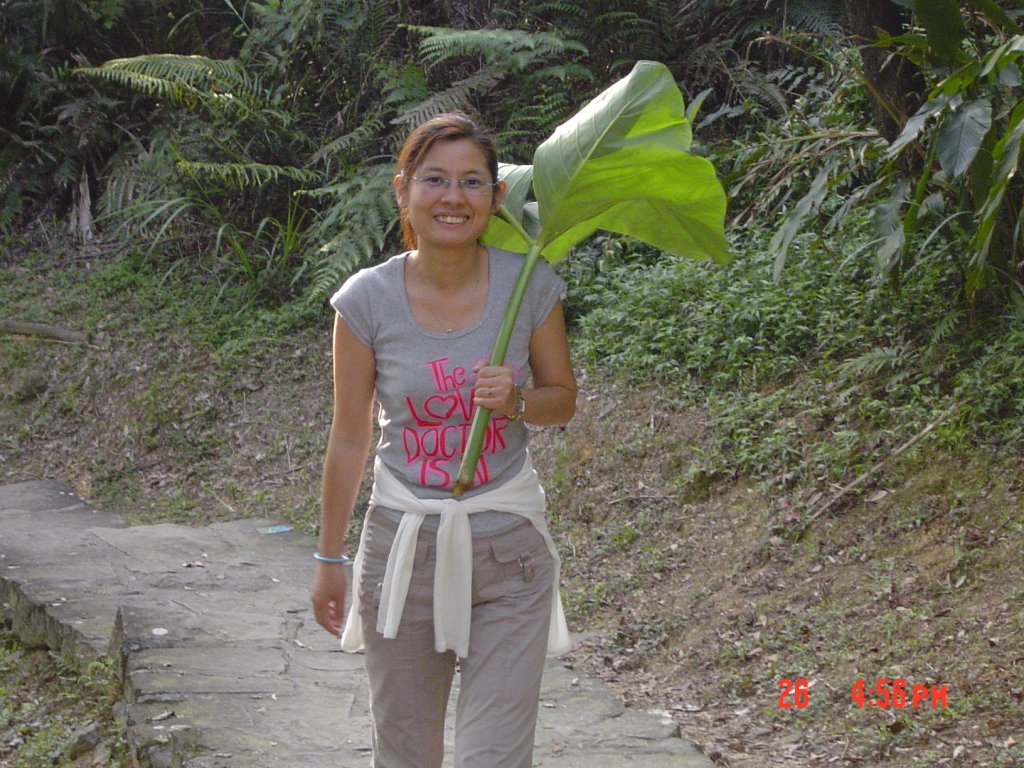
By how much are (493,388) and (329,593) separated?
25.2 inches

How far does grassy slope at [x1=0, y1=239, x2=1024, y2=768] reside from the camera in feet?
13.5

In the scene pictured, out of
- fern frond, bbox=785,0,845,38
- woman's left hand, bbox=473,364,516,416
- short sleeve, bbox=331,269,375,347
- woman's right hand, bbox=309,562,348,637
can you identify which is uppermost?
fern frond, bbox=785,0,845,38

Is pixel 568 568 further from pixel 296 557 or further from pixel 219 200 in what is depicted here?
pixel 219 200

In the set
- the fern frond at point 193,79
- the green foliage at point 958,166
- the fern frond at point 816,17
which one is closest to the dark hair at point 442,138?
the green foliage at point 958,166

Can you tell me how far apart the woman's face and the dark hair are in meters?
0.01

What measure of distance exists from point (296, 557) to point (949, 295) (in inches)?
138

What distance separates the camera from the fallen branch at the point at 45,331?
9727 millimetres

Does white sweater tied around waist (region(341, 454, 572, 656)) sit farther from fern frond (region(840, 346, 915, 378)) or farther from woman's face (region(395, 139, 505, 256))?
fern frond (region(840, 346, 915, 378))

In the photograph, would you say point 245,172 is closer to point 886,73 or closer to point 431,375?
point 886,73

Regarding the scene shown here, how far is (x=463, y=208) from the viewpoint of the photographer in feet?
8.77

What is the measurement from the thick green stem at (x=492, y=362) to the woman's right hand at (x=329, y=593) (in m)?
0.36

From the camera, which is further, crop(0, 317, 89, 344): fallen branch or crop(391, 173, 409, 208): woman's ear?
crop(0, 317, 89, 344): fallen branch

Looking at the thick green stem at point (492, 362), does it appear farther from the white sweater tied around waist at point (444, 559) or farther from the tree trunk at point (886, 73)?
the tree trunk at point (886, 73)
